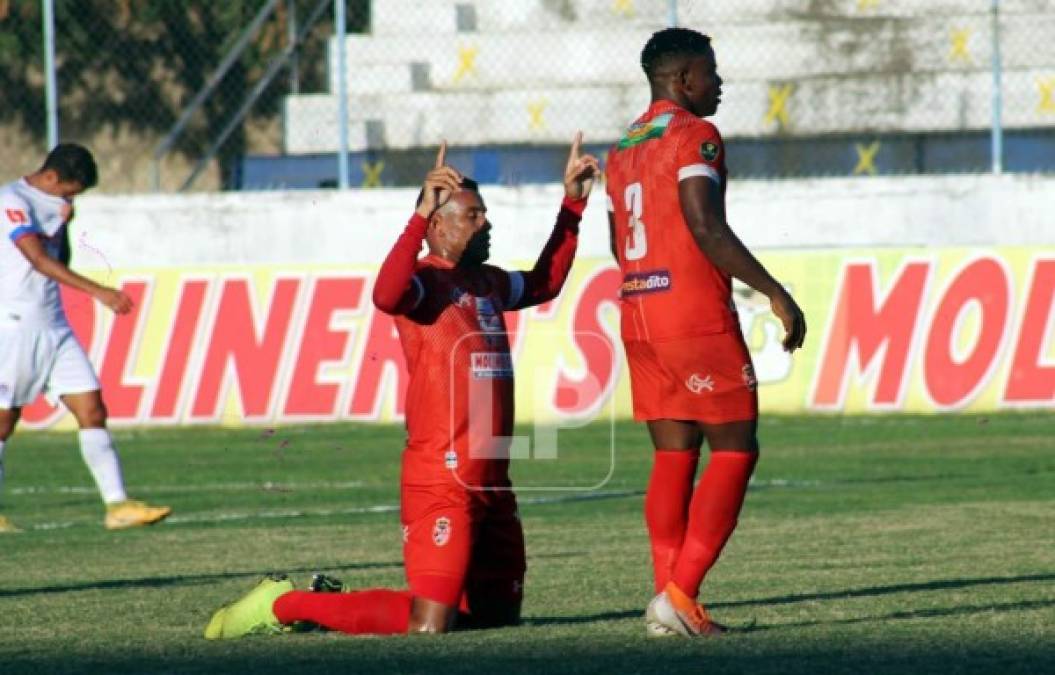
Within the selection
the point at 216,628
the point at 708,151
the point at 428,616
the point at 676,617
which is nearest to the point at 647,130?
the point at 708,151

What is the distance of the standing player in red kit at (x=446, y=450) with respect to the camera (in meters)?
7.68

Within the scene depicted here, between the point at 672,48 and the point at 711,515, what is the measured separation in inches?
62.2

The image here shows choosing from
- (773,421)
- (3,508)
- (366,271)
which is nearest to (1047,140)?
(773,421)

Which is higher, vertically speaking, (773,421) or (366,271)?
(366,271)

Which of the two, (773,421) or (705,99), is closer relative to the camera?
(705,99)

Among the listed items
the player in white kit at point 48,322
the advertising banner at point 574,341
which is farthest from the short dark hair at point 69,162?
the advertising banner at point 574,341

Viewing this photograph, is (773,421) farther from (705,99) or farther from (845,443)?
(705,99)

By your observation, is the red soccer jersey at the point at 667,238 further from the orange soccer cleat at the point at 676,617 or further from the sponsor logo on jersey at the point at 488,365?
the orange soccer cleat at the point at 676,617

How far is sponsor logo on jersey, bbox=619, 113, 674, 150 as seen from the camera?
754cm

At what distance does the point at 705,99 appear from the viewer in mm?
7672

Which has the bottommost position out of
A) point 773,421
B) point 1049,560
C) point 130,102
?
point 773,421

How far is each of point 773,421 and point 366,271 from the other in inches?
161

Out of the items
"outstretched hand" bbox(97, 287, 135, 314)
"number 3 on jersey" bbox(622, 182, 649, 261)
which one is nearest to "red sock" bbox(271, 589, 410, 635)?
"number 3 on jersey" bbox(622, 182, 649, 261)

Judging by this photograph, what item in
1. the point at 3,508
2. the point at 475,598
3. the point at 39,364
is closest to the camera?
the point at 475,598
